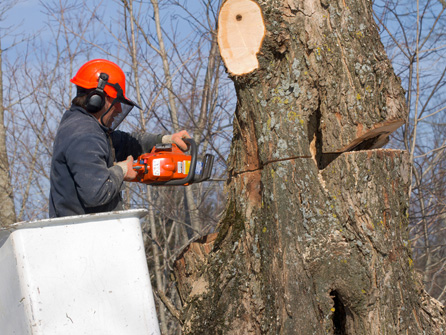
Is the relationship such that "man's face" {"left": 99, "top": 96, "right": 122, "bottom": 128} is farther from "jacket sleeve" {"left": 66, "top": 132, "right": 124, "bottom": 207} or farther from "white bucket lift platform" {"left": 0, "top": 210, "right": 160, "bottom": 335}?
"white bucket lift platform" {"left": 0, "top": 210, "right": 160, "bottom": 335}

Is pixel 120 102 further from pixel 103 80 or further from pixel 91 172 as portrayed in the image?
pixel 91 172

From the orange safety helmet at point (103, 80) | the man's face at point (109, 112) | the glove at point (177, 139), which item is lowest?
the glove at point (177, 139)

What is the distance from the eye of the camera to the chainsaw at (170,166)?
3.31m

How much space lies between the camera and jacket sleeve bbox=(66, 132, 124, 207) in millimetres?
2756

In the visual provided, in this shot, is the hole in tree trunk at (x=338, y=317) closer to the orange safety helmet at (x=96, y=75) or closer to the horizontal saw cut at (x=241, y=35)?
the horizontal saw cut at (x=241, y=35)

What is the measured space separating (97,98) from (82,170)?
1.62 ft

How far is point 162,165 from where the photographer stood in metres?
3.34

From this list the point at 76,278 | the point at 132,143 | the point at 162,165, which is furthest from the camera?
the point at 132,143

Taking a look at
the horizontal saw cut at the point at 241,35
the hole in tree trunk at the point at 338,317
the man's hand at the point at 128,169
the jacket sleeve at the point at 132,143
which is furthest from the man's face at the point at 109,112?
the hole in tree trunk at the point at 338,317

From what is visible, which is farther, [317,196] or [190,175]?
[190,175]

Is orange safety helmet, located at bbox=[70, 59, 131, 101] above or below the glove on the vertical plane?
above

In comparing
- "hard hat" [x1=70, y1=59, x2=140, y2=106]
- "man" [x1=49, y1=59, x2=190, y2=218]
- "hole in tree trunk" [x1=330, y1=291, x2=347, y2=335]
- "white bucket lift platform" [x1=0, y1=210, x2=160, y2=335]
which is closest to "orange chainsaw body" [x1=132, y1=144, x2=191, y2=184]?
"man" [x1=49, y1=59, x2=190, y2=218]

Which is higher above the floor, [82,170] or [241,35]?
[241,35]

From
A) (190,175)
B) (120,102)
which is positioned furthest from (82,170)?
(190,175)
